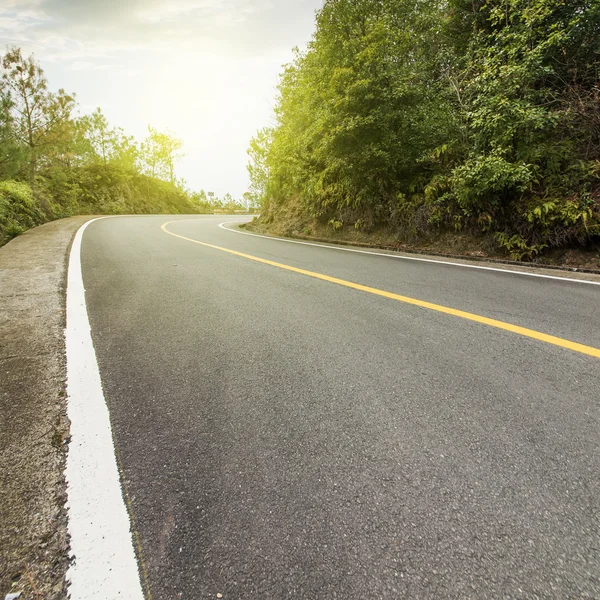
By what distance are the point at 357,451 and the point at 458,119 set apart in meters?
8.67

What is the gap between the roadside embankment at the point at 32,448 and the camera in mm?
974

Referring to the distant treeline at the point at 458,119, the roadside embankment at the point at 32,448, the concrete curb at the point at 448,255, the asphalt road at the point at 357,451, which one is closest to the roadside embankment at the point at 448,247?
the concrete curb at the point at 448,255

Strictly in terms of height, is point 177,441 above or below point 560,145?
below

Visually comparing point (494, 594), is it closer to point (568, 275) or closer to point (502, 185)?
point (568, 275)

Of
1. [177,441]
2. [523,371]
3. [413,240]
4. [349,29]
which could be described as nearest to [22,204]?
[349,29]

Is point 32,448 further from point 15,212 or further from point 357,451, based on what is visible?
point 15,212

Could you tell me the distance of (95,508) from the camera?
118cm

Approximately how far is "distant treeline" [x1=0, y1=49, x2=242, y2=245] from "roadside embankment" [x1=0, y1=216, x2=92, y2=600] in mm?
9179

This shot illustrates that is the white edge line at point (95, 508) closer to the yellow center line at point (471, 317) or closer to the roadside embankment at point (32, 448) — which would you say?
the roadside embankment at point (32, 448)

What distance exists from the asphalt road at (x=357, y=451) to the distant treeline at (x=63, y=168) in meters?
10.7

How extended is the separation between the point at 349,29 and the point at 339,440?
1063cm

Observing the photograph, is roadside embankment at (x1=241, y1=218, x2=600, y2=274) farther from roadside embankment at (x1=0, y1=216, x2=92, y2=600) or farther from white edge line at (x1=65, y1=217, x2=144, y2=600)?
roadside embankment at (x1=0, y1=216, x2=92, y2=600)

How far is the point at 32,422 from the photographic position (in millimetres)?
1600

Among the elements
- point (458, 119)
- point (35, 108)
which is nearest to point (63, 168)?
point (35, 108)
